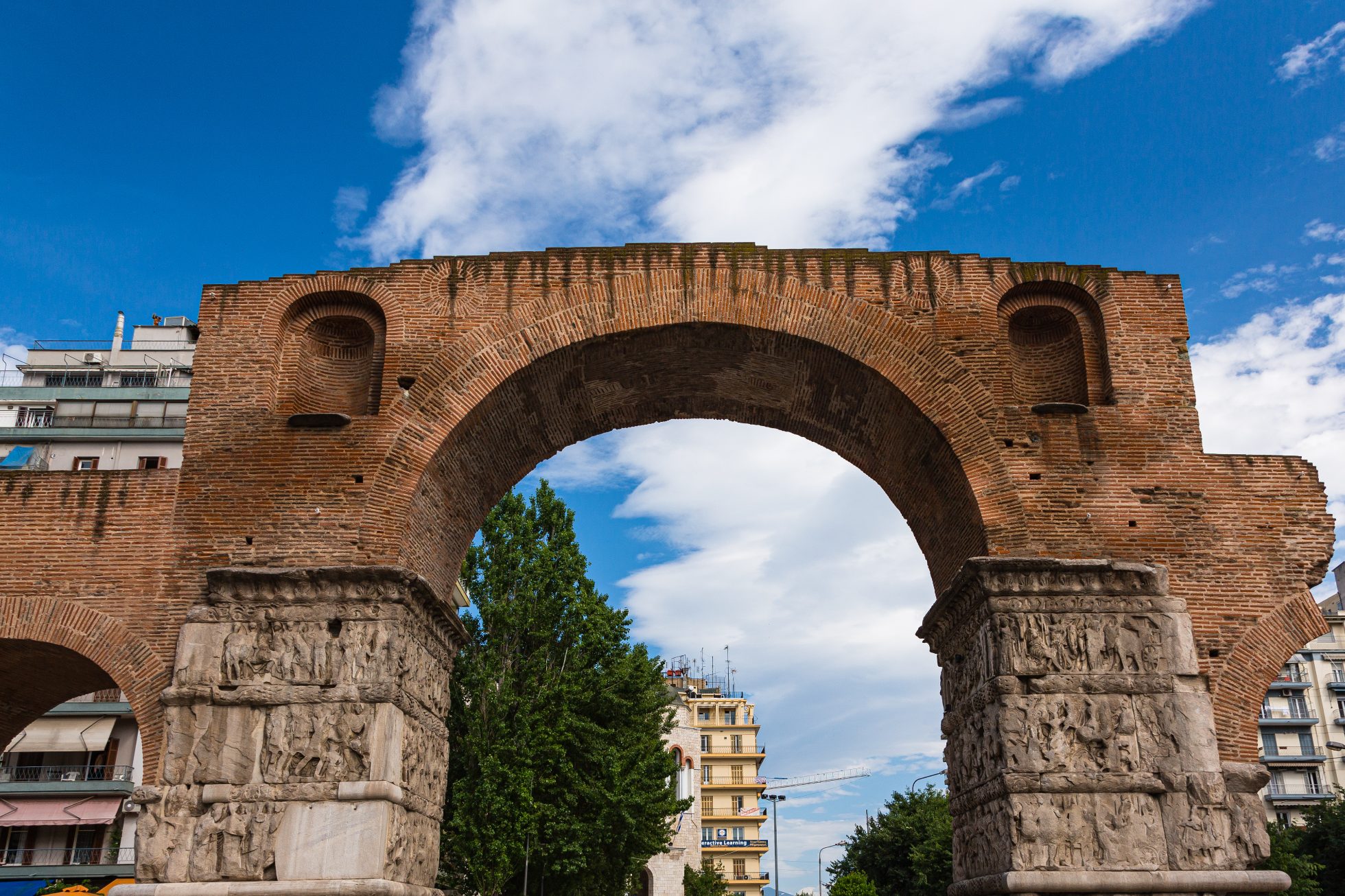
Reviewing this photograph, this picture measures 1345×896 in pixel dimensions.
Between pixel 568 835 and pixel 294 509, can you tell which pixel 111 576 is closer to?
pixel 294 509

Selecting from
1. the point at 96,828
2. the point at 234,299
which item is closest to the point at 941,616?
the point at 234,299

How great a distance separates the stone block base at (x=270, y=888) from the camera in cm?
857

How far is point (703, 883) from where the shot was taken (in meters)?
41.2

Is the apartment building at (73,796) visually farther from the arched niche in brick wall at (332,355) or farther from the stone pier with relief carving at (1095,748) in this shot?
the stone pier with relief carving at (1095,748)

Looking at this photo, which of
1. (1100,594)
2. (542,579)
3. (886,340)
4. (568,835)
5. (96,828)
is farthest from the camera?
(96,828)

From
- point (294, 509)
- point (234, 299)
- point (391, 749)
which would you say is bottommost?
point (391, 749)

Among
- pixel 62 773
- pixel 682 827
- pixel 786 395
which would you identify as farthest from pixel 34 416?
pixel 682 827

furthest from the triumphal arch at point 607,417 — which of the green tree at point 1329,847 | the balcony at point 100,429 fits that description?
the green tree at point 1329,847

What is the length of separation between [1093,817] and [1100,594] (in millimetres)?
1881

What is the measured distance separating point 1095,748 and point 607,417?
19.4 feet

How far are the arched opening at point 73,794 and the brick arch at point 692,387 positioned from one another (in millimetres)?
16073

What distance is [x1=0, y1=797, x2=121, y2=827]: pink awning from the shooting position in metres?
23.7

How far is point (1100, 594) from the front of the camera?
9492 millimetres

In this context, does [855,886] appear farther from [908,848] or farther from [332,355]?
[332,355]
